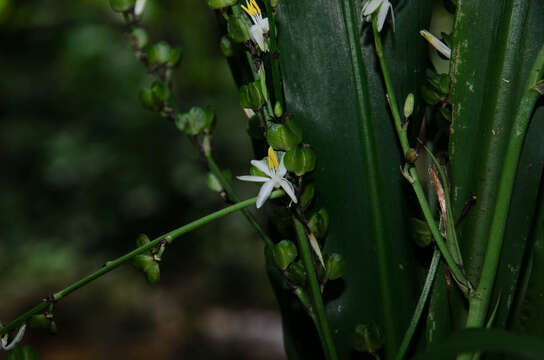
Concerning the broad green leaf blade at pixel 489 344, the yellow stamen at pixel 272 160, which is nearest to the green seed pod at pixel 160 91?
the yellow stamen at pixel 272 160

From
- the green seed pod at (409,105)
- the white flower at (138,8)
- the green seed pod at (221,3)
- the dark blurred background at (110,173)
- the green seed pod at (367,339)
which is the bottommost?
the dark blurred background at (110,173)

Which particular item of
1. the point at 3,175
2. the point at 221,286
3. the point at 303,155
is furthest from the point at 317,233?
the point at 3,175

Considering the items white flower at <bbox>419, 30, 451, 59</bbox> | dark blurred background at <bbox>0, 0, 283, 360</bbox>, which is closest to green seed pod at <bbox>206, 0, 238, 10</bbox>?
white flower at <bbox>419, 30, 451, 59</bbox>

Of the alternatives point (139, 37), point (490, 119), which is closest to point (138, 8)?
point (139, 37)

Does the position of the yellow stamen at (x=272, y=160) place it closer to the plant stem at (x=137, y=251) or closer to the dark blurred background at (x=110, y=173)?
the plant stem at (x=137, y=251)

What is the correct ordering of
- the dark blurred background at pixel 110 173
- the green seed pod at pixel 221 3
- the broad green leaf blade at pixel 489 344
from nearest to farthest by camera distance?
the broad green leaf blade at pixel 489 344
the green seed pod at pixel 221 3
the dark blurred background at pixel 110 173

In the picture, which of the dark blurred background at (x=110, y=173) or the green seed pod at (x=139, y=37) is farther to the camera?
the dark blurred background at (x=110, y=173)

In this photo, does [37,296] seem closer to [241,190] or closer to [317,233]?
[241,190]

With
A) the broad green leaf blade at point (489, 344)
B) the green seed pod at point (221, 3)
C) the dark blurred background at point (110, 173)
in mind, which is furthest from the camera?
the dark blurred background at point (110, 173)
